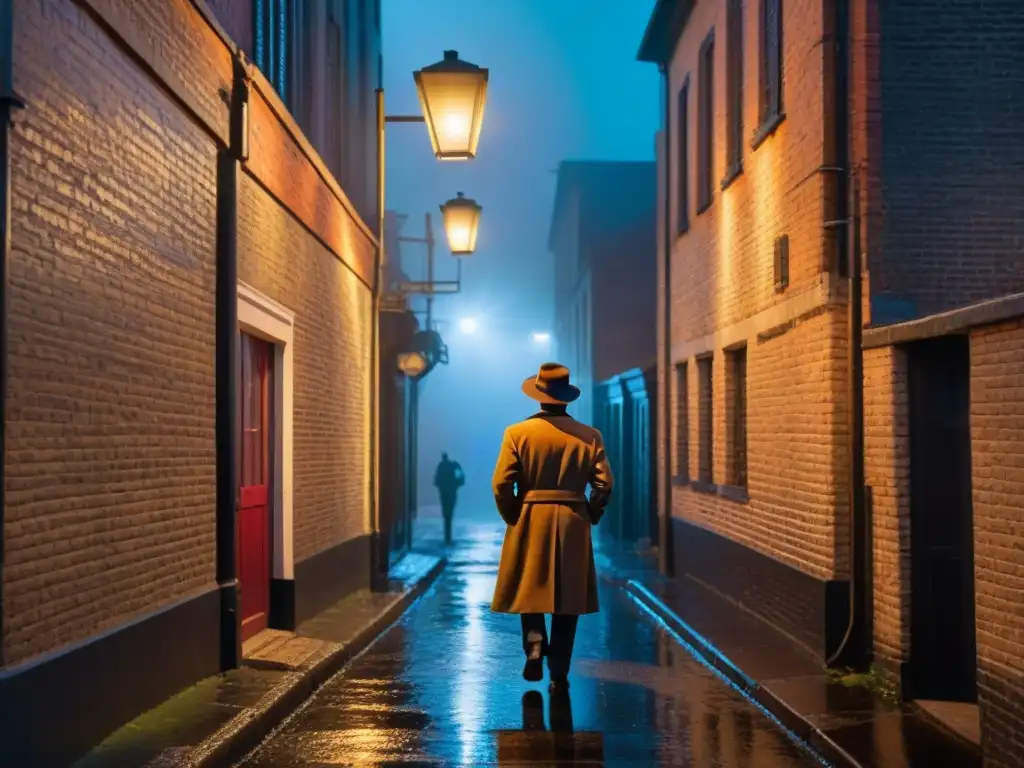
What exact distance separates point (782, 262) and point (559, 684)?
13.7ft

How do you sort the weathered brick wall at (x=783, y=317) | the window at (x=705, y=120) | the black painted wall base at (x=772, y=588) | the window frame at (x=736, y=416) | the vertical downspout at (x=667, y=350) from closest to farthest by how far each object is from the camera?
the black painted wall base at (x=772, y=588), the weathered brick wall at (x=783, y=317), the window frame at (x=736, y=416), the window at (x=705, y=120), the vertical downspout at (x=667, y=350)

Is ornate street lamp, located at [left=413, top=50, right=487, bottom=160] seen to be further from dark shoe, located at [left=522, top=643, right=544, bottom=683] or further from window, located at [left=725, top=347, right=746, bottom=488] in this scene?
dark shoe, located at [left=522, top=643, right=544, bottom=683]

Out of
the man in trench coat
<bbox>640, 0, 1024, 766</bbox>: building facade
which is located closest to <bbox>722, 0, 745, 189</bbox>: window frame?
<bbox>640, 0, 1024, 766</bbox>: building facade

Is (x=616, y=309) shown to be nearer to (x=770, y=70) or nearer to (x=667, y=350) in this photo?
(x=667, y=350)

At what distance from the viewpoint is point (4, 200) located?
520cm

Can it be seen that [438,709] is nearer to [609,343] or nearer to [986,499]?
[986,499]

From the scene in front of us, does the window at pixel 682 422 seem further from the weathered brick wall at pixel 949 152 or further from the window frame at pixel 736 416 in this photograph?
the weathered brick wall at pixel 949 152

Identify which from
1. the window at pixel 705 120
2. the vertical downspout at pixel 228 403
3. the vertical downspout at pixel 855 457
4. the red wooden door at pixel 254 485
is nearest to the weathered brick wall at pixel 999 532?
the vertical downspout at pixel 855 457

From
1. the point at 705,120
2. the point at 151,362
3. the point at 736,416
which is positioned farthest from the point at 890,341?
the point at 705,120

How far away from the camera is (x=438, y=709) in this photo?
771cm

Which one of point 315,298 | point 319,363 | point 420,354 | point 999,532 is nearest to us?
point 999,532

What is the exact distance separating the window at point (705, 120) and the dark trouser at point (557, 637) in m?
7.75

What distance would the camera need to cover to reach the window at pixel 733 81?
13273 millimetres

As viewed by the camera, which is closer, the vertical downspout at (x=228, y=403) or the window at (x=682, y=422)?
the vertical downspout at (x=228, y=403)
